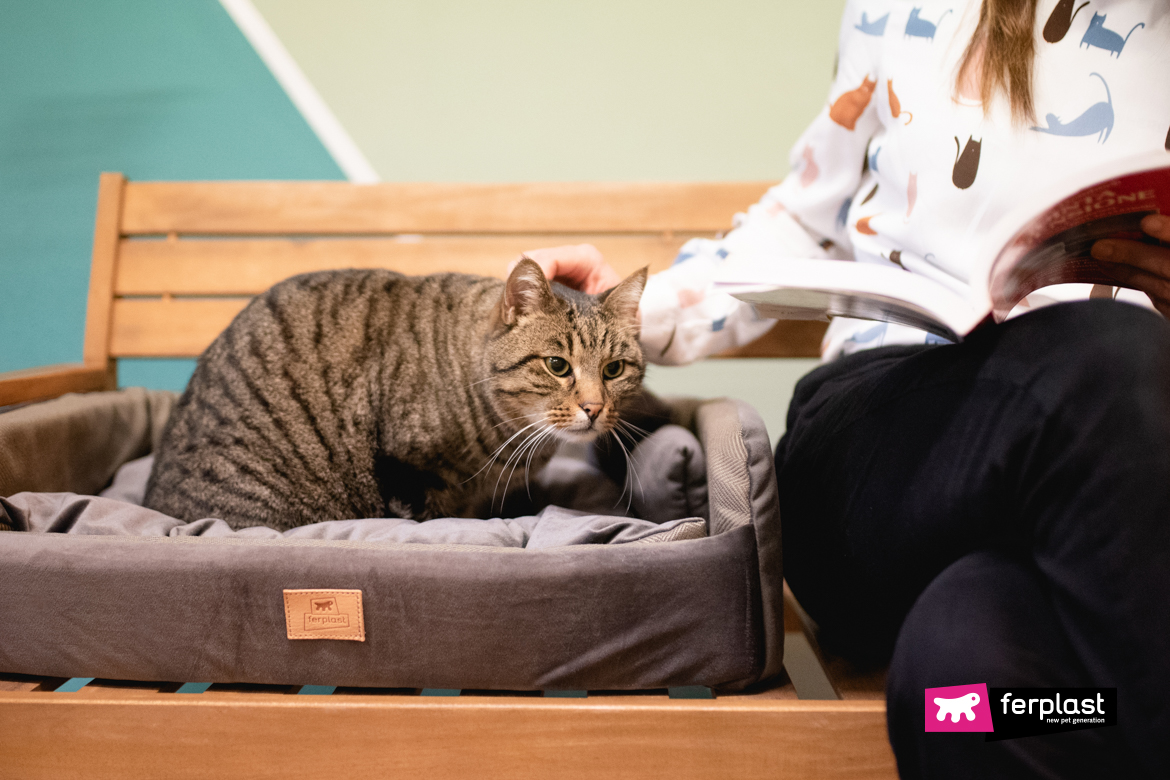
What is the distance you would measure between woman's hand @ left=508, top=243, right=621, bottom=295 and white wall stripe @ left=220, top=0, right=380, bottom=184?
71 centimetres

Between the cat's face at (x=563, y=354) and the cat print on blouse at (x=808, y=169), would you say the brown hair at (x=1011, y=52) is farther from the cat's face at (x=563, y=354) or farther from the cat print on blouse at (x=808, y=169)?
the cat's face at (x=563, y=354)

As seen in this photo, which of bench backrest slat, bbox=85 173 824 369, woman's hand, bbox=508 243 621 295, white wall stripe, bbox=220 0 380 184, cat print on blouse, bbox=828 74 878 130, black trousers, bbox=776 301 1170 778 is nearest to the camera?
black trousers, bbox=776 301 1170 778

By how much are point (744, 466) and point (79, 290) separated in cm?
189

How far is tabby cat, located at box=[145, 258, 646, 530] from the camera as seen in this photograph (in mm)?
1018

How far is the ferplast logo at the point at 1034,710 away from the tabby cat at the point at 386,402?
1.99ft

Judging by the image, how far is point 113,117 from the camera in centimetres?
166

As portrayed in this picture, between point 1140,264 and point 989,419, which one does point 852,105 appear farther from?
point 989,419

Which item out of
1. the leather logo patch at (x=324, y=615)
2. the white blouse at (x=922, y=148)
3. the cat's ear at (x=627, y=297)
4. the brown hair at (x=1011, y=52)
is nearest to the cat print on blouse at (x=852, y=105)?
the white blouse at (x=922, y=148)

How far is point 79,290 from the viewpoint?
1.75 m

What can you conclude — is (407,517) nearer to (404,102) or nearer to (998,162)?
(998,162)

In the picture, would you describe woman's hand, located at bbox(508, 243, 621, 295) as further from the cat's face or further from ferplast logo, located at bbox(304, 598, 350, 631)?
ferplast logo, located at bbox(304, 598, 350, 631)

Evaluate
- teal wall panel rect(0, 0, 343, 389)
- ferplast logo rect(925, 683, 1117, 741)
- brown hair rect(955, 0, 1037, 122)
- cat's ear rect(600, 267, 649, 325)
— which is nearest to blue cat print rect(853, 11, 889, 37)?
brown hair rect(955, 0, 1037, 122)

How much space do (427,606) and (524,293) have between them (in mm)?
485

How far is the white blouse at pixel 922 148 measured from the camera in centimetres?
69
